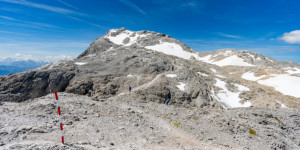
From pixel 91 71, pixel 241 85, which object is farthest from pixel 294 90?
pixel 91 71

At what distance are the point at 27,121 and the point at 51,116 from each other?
143 cm

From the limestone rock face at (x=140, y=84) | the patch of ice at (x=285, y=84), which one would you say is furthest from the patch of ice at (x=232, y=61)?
the patch of ice at (x=285, y=84)

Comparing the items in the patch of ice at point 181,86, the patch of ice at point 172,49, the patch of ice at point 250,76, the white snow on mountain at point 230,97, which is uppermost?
the patch of ice at point 172,49

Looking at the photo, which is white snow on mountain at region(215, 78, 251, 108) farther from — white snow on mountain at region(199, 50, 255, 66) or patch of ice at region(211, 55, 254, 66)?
white snow on mountain at region(199, 50, 255, 66)

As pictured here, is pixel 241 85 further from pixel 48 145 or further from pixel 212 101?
pixel 48 145

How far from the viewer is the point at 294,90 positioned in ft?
125

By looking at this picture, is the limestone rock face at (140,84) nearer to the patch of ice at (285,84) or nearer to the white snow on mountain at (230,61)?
the patch of ice at (285,84)

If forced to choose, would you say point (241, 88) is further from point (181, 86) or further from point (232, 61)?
point (232, 61)

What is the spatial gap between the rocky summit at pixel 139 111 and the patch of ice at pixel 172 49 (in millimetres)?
42875

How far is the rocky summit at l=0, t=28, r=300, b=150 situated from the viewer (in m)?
9.00

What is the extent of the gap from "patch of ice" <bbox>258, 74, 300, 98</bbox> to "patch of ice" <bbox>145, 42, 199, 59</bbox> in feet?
144

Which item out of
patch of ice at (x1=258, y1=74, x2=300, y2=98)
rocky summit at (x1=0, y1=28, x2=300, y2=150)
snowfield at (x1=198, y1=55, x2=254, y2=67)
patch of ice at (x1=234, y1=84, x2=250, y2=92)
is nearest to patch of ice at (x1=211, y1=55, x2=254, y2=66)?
snowfield at (x1=198, y1=55, x2=254, y2=67)

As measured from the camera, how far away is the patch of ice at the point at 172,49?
284 feet

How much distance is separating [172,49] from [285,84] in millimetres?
57564
